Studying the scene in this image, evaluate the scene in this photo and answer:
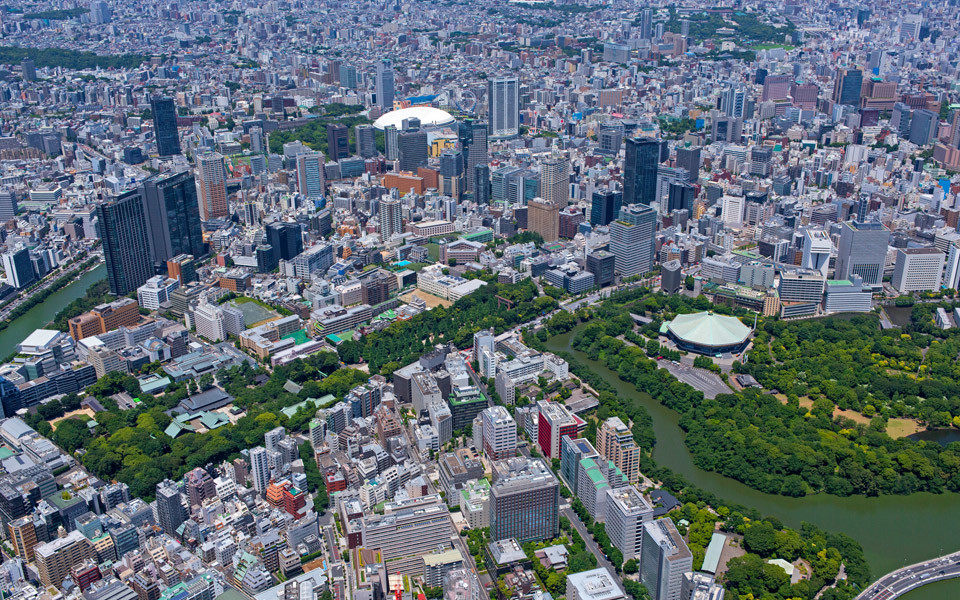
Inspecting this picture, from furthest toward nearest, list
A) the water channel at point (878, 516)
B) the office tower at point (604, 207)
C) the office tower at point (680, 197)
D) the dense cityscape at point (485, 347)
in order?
1. the office tower at point (680, 197)
2. the office tower at point (604, 207)
3. the water channel at point (878, 516)
4. the dense cityscape at point (485, 347)

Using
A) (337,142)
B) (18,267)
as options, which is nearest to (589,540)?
(18,267)

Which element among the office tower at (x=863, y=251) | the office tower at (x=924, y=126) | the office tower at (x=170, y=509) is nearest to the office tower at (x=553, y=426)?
the office tower at (x=170, y=509)

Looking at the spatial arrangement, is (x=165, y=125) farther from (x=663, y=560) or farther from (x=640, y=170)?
(x=663, y=560)

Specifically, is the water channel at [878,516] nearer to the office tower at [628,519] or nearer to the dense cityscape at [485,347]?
the dense cityscape at [485,347]

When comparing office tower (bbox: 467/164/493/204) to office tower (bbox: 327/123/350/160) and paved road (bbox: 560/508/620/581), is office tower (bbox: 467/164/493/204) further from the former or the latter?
paved road (bbox: 560/508/620/581)

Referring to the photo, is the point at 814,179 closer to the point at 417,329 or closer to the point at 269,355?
the point at 417,329
